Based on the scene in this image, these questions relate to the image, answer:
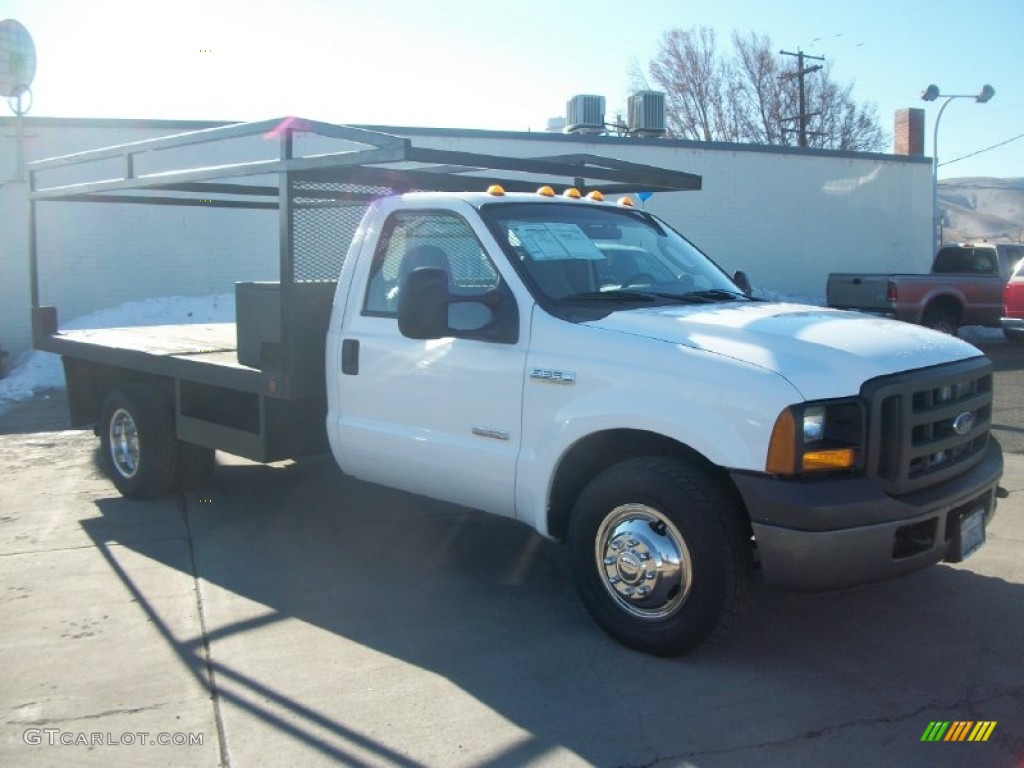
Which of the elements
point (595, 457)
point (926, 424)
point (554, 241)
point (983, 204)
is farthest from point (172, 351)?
point (983, 204)

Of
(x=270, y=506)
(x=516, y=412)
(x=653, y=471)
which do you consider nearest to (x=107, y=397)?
(x=270, y=506)

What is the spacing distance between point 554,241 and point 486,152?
1364 cm

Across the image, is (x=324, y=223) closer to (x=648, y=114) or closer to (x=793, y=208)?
(x=648, y=114)

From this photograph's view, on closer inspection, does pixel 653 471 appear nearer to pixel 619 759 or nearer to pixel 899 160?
pixel 619 759

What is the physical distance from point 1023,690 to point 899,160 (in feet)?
69.8

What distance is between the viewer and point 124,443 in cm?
735

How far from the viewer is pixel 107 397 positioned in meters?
7.55

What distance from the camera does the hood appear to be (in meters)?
3.94

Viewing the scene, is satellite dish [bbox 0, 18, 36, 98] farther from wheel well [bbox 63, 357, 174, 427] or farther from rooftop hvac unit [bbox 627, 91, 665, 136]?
rooftop hvac unit [bbox 627, 91, 665, 136]

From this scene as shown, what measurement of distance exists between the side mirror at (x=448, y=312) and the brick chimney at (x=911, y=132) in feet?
74.8

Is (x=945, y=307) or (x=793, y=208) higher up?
(x=793, y=208)

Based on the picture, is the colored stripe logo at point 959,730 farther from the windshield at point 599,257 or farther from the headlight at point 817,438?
the windshield at point 599,257

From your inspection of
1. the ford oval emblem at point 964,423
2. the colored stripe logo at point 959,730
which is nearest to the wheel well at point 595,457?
the ford oval emblem at point 964,423

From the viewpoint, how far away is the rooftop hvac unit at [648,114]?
875 inches
